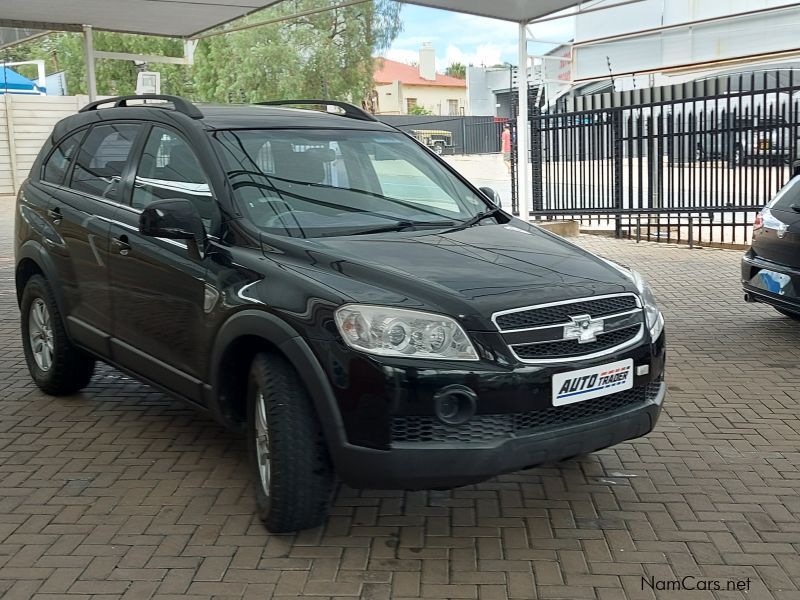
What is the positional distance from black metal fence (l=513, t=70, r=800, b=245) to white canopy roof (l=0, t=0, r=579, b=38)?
6.39ft

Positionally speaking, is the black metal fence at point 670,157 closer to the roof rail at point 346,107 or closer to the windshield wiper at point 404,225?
the roof rail at point 346,107

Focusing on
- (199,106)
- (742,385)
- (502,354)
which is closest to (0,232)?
(199,106)

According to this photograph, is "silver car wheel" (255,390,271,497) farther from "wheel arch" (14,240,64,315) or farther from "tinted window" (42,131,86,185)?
"tinted window" (42,131,86,185)

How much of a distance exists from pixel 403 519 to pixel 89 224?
256 centimetres

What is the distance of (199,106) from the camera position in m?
5.21

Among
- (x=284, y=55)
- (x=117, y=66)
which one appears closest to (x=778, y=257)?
(x=284, y=55)

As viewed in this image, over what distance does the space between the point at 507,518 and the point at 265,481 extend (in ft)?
3.57

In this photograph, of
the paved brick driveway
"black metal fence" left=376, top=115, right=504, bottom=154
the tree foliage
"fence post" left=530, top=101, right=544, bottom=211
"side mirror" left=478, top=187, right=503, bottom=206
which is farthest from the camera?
"black metal fence" left=376, top=115, right=504, bottom=154

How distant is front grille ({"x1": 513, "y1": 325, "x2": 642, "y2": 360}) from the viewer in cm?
370

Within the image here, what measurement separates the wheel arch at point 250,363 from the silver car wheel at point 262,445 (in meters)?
0.24

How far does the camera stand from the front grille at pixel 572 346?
3703 millimetres

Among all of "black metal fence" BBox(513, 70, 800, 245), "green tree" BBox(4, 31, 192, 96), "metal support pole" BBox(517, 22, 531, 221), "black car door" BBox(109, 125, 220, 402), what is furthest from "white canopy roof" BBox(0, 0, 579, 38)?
"green tree" BBox(4, 31, 192, 96)

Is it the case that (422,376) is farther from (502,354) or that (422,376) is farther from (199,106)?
(199,106)

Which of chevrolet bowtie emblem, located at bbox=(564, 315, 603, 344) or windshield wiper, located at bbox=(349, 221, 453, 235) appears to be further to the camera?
windshield wiper, located at bbox=(349, 221, 453, 235)
